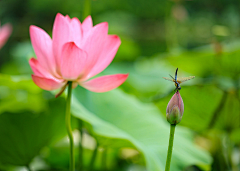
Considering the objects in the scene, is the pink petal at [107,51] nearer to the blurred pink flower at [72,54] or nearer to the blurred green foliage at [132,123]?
the blurred pink flower at [72,54]

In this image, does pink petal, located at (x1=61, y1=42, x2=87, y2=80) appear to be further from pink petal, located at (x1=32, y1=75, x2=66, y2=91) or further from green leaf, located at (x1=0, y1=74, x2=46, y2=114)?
green leaf, located at (x1=0, y1=74, x2=46, y2=114)

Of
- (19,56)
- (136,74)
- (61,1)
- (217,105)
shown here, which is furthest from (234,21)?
(61,1)

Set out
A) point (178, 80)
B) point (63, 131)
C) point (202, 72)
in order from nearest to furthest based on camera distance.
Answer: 1. point (178, 80)
2. point (63, 131)
3. point (202, 72)

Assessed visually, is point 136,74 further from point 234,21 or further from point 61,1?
point 61,1

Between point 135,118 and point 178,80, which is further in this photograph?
point 135,118

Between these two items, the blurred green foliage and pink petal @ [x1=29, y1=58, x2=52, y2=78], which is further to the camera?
the blurred green foliage

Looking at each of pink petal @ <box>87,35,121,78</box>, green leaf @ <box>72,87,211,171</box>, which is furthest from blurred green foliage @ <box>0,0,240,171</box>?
pink petal @ <box>87,35,121,78</box>

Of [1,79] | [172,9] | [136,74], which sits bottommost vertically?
[136,74]
